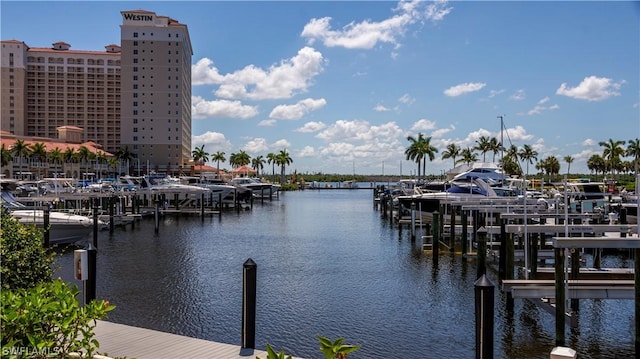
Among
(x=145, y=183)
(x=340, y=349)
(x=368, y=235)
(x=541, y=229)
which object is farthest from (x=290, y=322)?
(x=145, y=183)

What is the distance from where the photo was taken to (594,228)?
17703mm

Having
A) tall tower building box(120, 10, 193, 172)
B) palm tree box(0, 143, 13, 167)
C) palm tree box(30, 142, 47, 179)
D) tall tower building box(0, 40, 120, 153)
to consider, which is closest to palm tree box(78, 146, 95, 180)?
palm tree box(30, 142, 47, 179)

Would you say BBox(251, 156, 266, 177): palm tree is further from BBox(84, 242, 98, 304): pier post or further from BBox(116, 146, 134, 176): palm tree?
BBox(84, 242, 98, 304): pier post

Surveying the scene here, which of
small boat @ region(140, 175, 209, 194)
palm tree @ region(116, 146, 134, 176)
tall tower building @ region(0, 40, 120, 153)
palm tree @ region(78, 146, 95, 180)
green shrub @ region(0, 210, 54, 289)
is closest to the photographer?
green shrub @ region(0, 210, 54, 289)

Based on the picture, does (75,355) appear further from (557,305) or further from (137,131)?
(137,131)

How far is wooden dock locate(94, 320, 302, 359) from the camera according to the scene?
32.2 feet

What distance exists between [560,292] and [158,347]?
9.02m

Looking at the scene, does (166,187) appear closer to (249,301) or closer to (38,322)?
(249,301)

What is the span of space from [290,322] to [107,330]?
6.07 m

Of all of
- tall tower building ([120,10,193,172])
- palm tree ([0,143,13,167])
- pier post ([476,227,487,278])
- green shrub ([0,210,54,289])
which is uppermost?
tall tower building ([120,10,193,172])

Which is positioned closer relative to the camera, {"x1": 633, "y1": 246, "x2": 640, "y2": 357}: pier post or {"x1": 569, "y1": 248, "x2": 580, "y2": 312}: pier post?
{"x1": 633, "y1": 246, "x2": 640, "y2": 357}: pier post

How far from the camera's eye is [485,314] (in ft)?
31.8

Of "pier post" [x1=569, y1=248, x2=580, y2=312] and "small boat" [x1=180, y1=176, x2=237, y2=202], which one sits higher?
"small boat" [x1=180, y1=176, x2=237, y2=202]

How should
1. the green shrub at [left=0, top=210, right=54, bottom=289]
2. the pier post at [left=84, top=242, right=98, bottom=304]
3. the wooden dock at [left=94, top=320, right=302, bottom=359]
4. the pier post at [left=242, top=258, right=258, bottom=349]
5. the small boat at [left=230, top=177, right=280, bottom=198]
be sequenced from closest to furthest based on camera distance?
the green shrub at [left=0, top=210, right=54, bottom=289]
the wooden dock at [left=94, top=320, right=302, bottom=359]
the pier post at [left=242, top=258, right=258, bottom=349]
the pier post at [left=84, top=242, right=98, bottom=304]
the small boat at [left=230, top=177, right=280, bottom=198]
